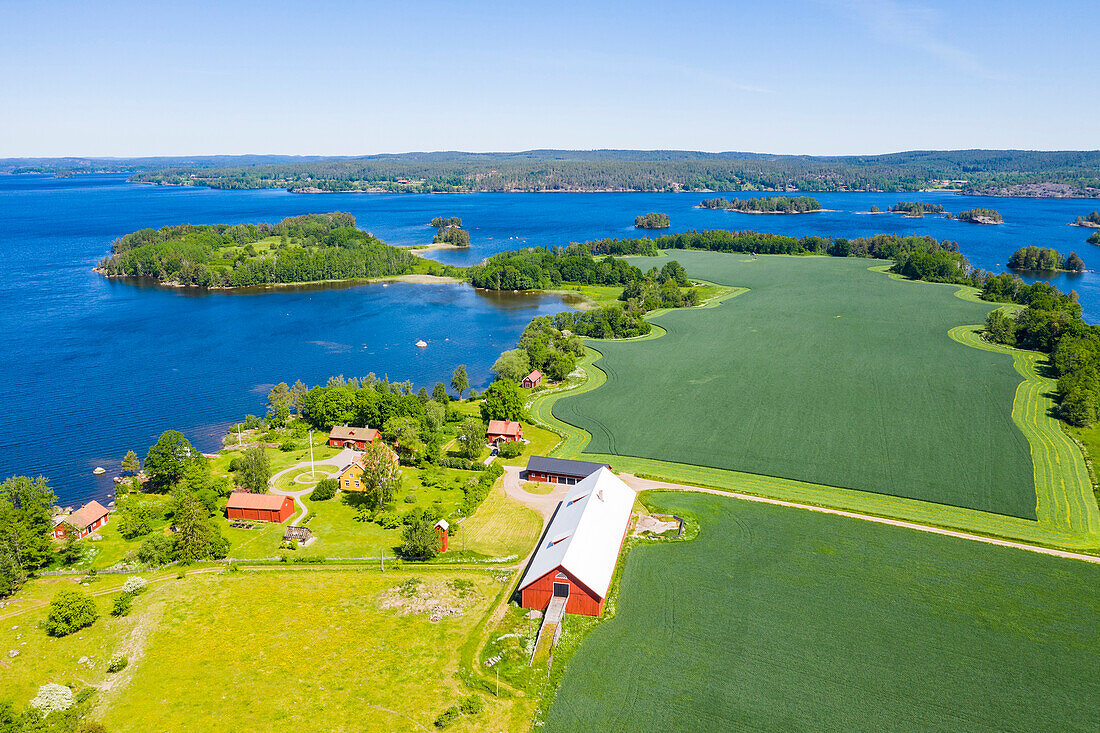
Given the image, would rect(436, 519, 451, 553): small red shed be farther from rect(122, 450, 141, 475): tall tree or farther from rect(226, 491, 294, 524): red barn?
rect(122, 450, 141, 475): tall tree

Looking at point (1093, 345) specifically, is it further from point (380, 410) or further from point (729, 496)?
point (380, 410)

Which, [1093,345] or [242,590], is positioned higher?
[1093,345]

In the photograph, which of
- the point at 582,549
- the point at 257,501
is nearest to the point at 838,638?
the point at 582,549

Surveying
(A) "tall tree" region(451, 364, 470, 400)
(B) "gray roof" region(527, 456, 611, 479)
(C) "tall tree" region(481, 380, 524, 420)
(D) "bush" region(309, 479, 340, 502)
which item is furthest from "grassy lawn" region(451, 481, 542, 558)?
(A) "tall tree" region(451, 364, 470, 400)

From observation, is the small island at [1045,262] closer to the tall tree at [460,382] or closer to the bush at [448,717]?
the tall tree at [460,382]

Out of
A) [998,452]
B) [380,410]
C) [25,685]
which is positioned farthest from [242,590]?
[998,452]

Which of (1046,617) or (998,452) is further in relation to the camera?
(998,452)

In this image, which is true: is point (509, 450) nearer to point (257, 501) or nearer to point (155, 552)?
point (257, 501)
